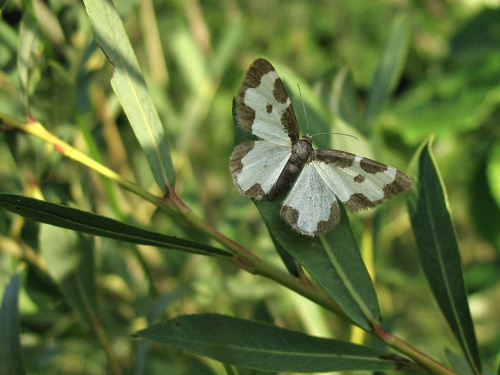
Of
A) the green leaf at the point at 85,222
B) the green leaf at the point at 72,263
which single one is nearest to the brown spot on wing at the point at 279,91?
the green leaf at the point at 85,222

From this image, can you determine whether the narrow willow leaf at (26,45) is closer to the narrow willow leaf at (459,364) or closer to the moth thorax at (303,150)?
the moth thorax at (303,150)

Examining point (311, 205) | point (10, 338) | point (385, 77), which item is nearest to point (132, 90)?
point (311, 205)

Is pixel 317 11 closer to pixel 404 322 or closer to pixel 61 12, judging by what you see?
pixel 404 322

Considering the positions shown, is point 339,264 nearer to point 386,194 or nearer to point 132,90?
point 386,194

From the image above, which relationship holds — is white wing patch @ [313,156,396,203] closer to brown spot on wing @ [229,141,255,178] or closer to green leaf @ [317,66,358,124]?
brown spot on wing @ [229,141,255,178]

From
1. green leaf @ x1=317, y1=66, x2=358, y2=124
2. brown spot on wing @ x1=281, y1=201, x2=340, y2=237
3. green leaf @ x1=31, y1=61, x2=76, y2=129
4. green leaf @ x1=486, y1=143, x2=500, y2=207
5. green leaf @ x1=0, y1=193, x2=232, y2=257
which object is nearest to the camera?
green leaf @ x1=0, y1=193, x2=232, y2=257

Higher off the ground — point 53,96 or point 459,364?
point 53,96

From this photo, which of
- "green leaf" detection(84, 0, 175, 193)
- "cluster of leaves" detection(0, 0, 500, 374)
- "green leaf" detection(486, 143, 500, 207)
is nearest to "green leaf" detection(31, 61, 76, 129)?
"cluster of leaves" detection(0, 0, 500, 374)
